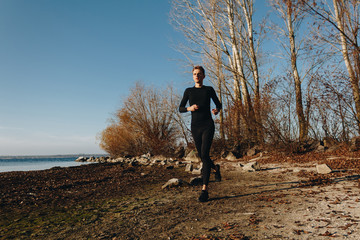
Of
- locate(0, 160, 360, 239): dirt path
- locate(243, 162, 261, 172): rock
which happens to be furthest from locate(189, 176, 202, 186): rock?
locate(243, 162, 261, 172): rock

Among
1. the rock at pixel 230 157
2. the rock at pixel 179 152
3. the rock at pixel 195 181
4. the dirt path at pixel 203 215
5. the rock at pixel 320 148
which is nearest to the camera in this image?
the dirt path at pixel 203 215

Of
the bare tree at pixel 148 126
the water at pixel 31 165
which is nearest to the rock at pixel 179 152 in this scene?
the bare tree at pixel 148 126

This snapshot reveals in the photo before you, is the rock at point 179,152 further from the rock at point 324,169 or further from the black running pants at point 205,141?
the black running pants at point 205,141

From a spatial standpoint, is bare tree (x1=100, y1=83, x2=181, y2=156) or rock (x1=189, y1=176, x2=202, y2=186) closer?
rock (x1=189, y1=176, x2=202, y2=186)

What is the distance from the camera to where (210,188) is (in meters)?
4.97

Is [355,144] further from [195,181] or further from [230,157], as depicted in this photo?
[195,181]

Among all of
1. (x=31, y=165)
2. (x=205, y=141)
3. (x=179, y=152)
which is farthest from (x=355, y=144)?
(x=31, y=165)

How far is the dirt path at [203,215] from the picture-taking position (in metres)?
2.42

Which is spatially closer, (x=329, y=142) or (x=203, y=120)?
(x=203, y=120)

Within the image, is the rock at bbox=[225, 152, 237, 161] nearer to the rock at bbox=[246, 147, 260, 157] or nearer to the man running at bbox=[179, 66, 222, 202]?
the rock at bbox=[246, 147, 260, 157]

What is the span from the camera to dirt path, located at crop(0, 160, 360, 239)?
7.93 ft

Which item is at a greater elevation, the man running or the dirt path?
the man running

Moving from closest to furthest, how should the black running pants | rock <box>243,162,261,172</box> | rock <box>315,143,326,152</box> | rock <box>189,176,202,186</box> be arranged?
the black running pants < rock <box>189,176,202,186</box> < rock <box>243,162,261,172</box> < rock <box>315,143,326,152</box>

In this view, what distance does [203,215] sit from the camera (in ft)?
9.91
